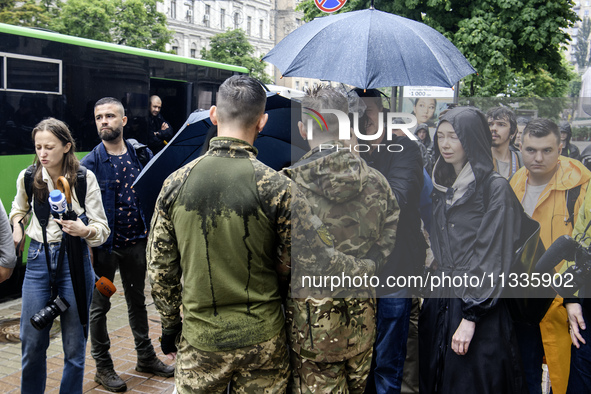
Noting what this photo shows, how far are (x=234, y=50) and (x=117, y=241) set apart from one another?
1539 inches

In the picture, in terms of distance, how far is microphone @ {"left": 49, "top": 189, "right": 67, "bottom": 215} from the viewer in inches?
135

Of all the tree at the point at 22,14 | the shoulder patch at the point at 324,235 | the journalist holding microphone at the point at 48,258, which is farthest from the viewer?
the tree at the point at 22,14

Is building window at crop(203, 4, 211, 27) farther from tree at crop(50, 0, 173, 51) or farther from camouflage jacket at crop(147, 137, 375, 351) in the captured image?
camouflage jacket at crop(147, 137, 375, 351)

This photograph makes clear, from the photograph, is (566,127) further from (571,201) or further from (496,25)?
(496,25)

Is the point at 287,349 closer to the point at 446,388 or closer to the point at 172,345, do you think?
the point at 172,345

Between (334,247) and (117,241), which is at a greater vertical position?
(334,247)

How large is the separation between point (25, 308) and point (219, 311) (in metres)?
1.78

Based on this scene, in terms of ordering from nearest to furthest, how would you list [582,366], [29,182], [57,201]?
[582,366] → [57,201] → [29,182]

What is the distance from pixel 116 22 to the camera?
28125 mm

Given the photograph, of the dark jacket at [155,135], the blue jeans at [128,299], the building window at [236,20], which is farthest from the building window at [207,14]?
the blue jeans at [128,299]

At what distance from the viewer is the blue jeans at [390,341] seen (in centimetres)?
347

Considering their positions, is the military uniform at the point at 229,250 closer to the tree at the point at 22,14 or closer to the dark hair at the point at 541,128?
the dark hair at the point at 541,128

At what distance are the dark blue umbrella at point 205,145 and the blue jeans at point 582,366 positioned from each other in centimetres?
195

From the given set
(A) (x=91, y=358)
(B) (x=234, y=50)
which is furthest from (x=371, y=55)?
(B) (x=234, y=50)
